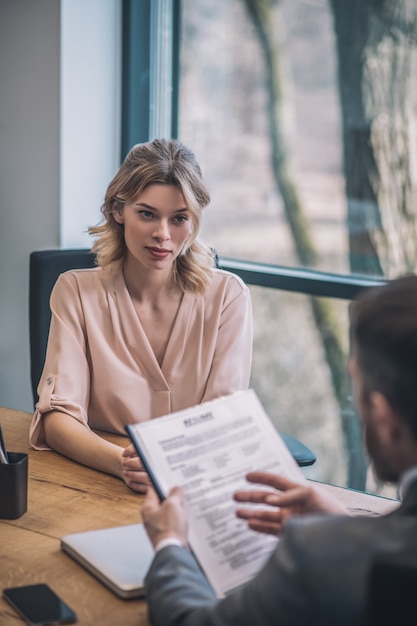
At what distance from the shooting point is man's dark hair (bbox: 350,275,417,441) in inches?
40.9

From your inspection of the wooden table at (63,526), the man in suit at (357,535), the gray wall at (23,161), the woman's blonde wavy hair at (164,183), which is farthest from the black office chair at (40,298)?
the man in suit at (357,535)

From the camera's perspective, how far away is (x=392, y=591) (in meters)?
0.91

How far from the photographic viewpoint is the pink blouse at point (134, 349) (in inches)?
92.3

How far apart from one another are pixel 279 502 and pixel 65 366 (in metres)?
1.03

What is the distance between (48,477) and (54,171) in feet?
6.09

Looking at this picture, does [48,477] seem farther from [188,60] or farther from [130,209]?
[188,60]

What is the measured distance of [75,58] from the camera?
11.3 ft

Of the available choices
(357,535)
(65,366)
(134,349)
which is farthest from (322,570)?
(134,349)

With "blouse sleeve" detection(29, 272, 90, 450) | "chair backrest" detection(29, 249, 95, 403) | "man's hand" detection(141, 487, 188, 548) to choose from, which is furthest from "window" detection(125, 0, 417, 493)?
"man's hand" detection(141, 487, 188, 548)

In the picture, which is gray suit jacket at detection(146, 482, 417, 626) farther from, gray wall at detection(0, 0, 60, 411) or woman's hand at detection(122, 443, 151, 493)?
gray wall at detection(0, 0, 60, 411)

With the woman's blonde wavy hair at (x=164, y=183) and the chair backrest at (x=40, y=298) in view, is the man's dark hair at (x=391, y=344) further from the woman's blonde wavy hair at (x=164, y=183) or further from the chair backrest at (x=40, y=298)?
the chair backrest at (x=40, y=298)

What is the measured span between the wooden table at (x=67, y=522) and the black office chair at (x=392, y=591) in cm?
49

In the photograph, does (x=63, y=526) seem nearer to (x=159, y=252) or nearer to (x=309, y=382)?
(x=159, y=252)

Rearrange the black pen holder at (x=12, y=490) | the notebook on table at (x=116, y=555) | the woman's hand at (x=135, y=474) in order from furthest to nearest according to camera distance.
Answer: the woman's hand at (x=135, y=474)
the black pen holder at (x=12, y=490)
the notebook on table at (x=116, y=555)
